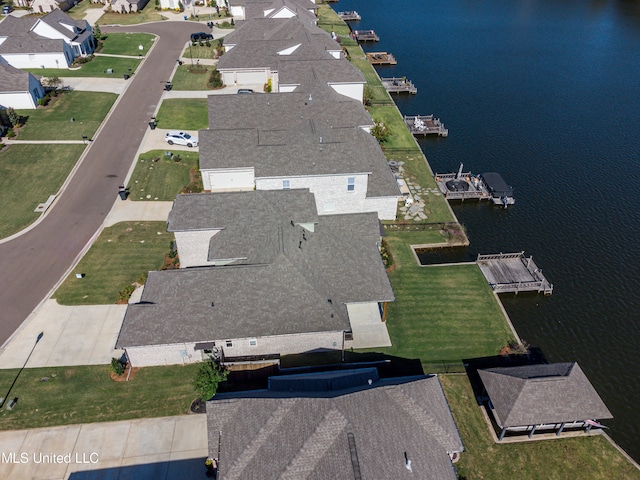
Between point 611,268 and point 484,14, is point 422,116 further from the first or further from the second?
point 484,14

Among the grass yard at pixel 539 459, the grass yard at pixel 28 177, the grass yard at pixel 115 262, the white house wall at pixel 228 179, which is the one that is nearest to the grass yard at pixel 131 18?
the grass yard at pixel 28 177

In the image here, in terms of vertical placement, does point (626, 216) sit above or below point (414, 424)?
below

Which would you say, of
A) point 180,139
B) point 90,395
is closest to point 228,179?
point 180,139

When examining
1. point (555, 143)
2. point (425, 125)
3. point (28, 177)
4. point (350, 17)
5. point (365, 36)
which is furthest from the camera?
point (350, 17)

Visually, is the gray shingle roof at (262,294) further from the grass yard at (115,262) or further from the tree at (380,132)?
the tree at (380,132)

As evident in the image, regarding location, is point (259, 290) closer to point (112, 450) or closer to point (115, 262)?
point (112, 450)

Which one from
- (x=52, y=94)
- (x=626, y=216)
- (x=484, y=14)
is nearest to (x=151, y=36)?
(x=52, y=94)
